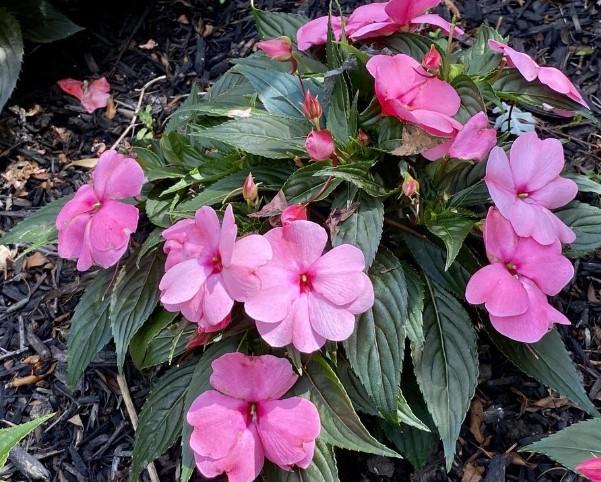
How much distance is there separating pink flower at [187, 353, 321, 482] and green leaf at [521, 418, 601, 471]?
0.57 meters

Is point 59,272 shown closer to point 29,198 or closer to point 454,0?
point 29,198

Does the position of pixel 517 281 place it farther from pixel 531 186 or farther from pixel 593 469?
pixel 593 469

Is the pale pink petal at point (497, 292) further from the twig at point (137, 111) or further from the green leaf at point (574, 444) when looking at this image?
the twig at point (137, 111)

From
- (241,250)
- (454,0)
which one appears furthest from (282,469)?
(454,0)

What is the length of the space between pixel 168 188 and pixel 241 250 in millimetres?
694

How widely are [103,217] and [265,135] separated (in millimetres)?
522

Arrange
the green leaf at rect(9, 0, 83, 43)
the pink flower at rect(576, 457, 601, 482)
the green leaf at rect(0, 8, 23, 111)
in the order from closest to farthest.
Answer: the pink flower at rect(576, 457, 601, 482) < the green leaf at rect(0, 8, 23, 111) < the green leaf at rect(9, 0, 83, 43)

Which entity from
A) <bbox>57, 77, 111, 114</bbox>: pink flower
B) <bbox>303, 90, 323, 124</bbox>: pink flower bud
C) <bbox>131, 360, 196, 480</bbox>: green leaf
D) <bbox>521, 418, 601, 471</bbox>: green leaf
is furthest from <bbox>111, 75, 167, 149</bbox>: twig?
<bbox>521, 418, 601, 471</bbox>: green leaf

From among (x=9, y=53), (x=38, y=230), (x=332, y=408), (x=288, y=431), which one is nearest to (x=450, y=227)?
(x=332, y=408)

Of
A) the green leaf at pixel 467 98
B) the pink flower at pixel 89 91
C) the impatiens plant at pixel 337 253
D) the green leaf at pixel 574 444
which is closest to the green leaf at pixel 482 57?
the impatiens plant at pixel 337 253

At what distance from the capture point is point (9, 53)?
3.21m

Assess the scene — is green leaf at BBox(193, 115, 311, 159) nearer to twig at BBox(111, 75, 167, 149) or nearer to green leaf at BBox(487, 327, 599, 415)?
green leaf at BBox(487, 327, 599, 415)

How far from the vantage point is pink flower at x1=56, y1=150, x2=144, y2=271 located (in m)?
2.07

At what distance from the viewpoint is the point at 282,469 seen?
6.34 feet
